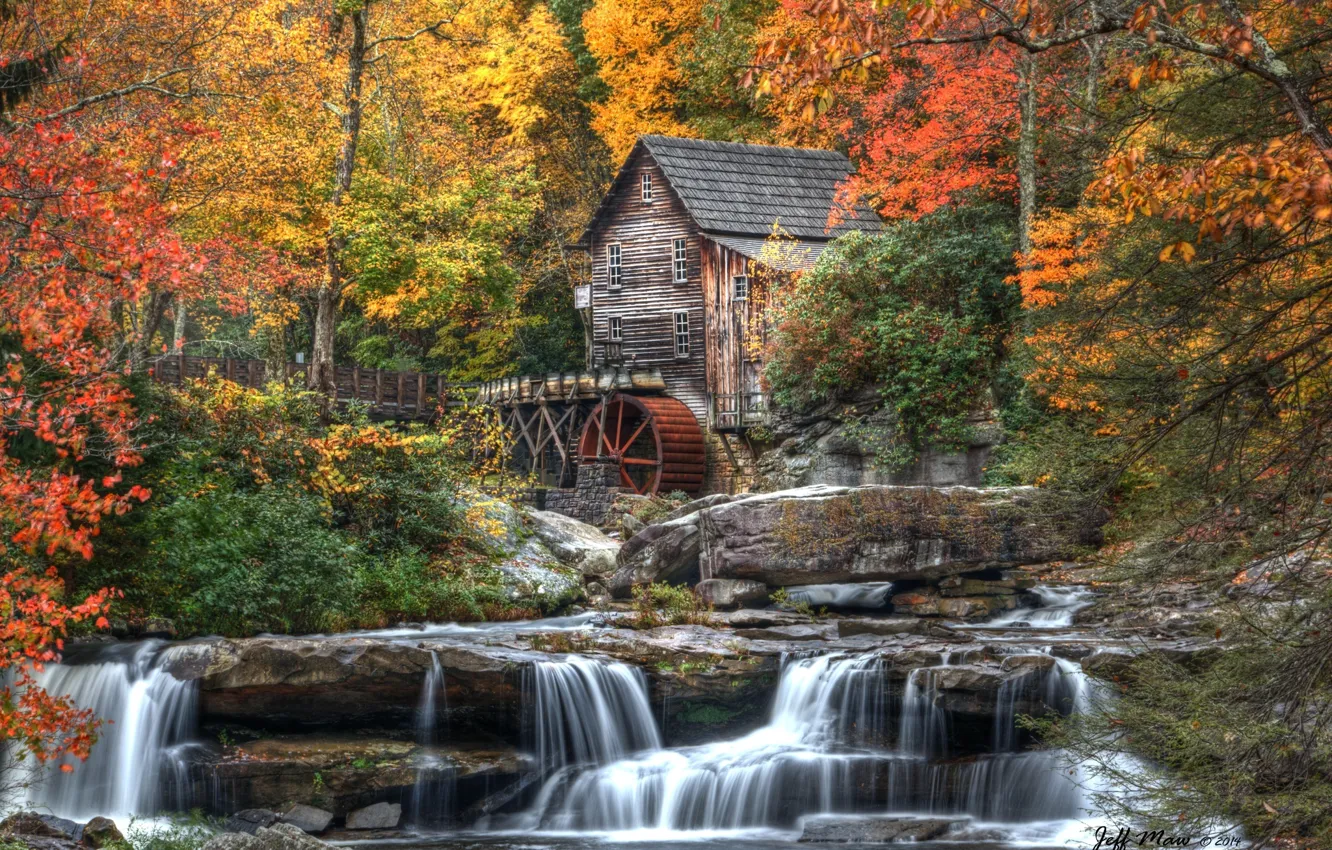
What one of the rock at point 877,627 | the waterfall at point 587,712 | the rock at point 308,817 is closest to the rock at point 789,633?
the rock at point 877,627

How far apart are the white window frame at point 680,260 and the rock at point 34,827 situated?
88.2 ft

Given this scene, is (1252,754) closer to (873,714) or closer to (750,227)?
(873,714)

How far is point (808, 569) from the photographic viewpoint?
18000 millimetres

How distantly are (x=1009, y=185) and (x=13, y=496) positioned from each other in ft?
75.3

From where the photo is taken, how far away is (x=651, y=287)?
36750 millimetres

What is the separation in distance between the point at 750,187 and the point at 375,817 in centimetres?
2612

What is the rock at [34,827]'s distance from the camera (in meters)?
9.94

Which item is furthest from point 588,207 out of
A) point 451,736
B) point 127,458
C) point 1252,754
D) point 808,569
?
point 1252,754

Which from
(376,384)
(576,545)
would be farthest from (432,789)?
(376,384)

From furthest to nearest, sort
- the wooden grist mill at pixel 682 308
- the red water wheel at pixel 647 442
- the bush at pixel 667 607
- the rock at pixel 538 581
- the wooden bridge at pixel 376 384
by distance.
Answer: the wooden bridge at pixel 376 384 < the wooden grist mill at pixel 682 308 < the red water wheel at pixel 647 442 < the rock at pixel 538 581 < the bush at pixel 667 607

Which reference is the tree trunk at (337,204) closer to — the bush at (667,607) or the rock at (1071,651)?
the bush at (667,607)

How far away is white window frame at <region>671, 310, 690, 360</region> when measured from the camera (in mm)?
36094

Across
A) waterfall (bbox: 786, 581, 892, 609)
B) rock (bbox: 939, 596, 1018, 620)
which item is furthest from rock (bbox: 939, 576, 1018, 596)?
waterfall (bbox: 786, 581, 892, 609)

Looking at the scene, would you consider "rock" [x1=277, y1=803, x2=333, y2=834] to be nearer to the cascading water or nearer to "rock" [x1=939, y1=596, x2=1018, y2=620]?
the cascading water
